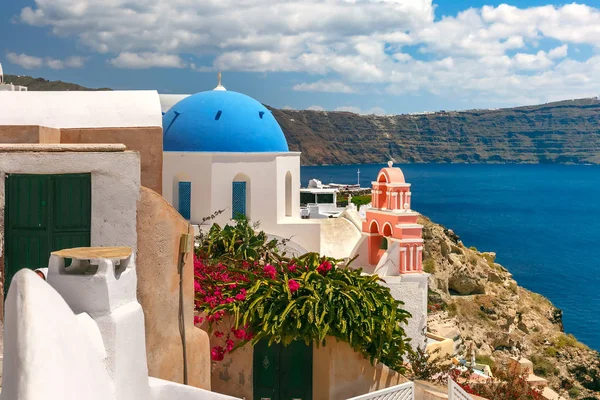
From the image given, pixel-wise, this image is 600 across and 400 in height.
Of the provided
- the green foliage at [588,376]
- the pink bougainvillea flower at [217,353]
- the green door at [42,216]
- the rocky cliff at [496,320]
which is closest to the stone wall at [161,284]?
the green door at [42,216]

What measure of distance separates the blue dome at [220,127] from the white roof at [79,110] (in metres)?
7.47

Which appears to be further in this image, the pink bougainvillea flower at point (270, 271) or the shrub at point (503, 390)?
the shrub at point (503, 390)

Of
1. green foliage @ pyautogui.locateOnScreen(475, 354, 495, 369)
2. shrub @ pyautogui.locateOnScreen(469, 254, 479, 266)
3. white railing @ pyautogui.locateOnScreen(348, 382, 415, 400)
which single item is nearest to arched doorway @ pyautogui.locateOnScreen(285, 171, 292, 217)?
white railing @ pyautogui.locateOnScreen(348, 382, 415, 400)

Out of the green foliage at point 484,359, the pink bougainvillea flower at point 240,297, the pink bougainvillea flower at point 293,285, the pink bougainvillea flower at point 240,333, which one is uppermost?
the pink bougainvillea flower at point 293,285

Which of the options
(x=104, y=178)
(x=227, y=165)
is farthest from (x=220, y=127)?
(x=104, y=178)

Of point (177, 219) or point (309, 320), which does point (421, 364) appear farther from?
point (177, 219)

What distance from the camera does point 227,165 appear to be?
1689 cm

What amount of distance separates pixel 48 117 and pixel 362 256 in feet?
43.0

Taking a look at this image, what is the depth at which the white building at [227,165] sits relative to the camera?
55.5 feet

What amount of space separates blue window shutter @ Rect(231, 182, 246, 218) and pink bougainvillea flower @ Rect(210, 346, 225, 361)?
305 inches

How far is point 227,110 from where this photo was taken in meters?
17.2

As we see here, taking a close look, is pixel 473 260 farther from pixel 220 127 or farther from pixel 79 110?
pixel 79 110

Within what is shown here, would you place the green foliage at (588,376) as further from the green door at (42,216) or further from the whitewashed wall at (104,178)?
the green door at (42,216)

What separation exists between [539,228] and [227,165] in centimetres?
9389
